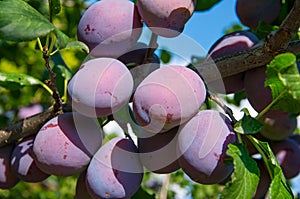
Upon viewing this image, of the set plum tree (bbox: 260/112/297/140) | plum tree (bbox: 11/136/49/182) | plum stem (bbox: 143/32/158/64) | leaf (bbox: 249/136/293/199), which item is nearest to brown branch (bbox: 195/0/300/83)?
plum stem (bbox: 143/32/158/64)

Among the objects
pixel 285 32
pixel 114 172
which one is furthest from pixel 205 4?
pixel 114 172

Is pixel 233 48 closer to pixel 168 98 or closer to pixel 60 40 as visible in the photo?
pixel 168 98

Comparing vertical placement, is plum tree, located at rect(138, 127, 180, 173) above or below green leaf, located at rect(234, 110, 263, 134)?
below

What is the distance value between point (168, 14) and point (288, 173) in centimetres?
62

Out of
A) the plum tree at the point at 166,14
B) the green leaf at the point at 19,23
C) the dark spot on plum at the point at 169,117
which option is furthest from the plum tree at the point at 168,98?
the green leaf at the point at 19,23

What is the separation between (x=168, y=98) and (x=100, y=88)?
13 centimetres

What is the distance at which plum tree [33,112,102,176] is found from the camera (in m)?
1.02

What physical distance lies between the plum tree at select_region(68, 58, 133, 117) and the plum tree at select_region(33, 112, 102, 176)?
0.23 ft

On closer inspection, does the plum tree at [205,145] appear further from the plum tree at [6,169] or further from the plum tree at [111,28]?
the plum tree at [6,169]

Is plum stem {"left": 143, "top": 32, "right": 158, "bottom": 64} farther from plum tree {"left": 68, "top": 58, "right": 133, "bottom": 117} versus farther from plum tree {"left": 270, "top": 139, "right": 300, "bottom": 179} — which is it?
plum tree {"left": 270, "top": 139, "right": 300, "bottom": 179}

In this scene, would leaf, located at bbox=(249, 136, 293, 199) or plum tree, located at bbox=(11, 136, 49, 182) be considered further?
plum tree, located at bbox=(11, 136, 49, 182)

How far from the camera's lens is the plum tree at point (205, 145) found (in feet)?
3.13

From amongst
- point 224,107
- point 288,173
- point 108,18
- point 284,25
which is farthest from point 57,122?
point 288,173

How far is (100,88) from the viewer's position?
96 centimetres
